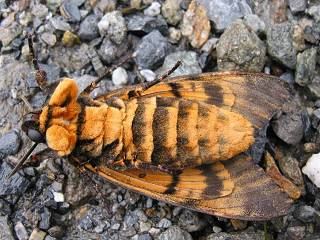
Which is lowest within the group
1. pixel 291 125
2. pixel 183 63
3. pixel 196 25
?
pixel 291 125

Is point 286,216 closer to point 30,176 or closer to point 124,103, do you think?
point 124,103

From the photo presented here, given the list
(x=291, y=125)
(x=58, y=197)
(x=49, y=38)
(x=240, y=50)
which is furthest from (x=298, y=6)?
(x=58, y=197)

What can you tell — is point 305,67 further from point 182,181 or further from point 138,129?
point 138,129

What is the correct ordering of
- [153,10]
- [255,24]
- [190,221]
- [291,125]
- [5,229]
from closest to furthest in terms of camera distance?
[5,229] → [190,221] → [291,125] → [255,24] → [153,10]

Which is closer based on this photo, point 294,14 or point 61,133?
point 61,133

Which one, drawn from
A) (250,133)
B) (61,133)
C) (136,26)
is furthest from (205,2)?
(61,133)

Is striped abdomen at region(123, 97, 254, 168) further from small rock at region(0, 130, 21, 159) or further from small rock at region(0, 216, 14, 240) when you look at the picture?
small rock at region(0, 216, 14, 240)

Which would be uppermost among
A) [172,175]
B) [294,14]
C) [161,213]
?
[294,14]
